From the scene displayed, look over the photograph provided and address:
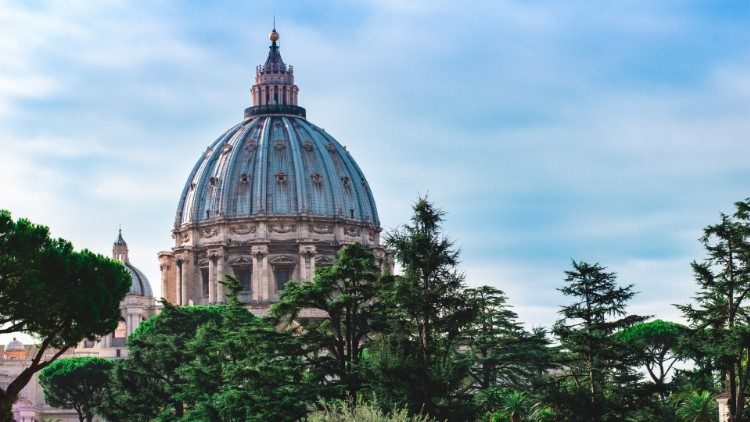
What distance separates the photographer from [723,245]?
4894 cm

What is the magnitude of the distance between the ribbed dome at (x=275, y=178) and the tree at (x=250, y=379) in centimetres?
7044

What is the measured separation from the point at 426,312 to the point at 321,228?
267 ft

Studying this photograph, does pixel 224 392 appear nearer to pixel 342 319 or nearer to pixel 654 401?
pixel 342 319

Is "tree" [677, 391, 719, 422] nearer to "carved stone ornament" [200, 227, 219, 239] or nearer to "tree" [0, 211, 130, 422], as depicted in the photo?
"tree" [0, 211, 130, 422]

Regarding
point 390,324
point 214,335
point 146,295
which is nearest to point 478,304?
point 390,324

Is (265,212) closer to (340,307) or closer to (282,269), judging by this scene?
(282,269)

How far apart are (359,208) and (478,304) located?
8435 centimetres

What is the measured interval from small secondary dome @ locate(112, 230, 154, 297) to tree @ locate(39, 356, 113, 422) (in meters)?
35.3

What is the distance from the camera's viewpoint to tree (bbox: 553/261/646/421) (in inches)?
1893

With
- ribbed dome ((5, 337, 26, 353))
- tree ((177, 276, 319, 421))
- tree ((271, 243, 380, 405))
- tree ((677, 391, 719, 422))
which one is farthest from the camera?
ribbed dome ((5, 337, 26, 353))

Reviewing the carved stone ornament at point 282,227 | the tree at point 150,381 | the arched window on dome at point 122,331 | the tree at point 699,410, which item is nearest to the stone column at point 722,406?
the tree at point 699,410

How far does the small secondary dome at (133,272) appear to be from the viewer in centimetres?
13375

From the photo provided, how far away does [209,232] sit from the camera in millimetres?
131125

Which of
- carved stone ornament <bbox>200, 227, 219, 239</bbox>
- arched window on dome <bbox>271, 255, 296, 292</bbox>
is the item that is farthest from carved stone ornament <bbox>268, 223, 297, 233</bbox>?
carved stone ornament <bbox>200, 227, 219, 239</bbox>
